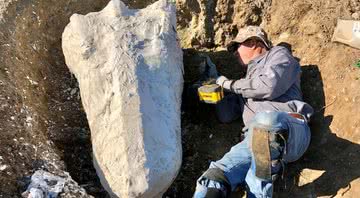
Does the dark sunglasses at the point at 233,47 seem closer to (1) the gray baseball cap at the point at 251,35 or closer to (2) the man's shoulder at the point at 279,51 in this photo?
(1) the gray baseball cap at the point at 251,35

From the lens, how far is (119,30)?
4.45 meters

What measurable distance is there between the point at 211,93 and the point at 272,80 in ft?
1.64

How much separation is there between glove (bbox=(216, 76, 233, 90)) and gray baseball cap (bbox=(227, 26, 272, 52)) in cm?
37

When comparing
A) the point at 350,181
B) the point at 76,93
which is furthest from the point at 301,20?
the point at 76,93

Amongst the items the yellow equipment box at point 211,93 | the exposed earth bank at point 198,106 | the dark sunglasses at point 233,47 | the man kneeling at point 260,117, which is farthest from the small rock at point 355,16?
the yellow equipment box at point 211,93

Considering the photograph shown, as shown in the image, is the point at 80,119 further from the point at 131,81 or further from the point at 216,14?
the point at 216,14

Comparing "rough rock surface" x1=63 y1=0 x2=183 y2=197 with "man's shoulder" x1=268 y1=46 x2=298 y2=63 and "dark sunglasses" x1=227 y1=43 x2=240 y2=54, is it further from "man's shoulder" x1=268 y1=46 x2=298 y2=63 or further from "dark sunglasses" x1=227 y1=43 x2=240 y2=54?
"man's shoulder" x1=268 y1=46 x2=298 y2=63

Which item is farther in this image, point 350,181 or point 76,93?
point 76,93

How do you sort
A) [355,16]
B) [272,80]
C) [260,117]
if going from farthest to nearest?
[355,16] < [272,80] < [260,117]

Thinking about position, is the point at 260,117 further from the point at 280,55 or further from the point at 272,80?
the point at 280,55

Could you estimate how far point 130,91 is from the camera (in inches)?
162

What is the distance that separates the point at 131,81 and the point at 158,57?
33cm

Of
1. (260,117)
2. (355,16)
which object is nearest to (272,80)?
(260,117)

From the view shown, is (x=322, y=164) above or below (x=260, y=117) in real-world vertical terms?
below
